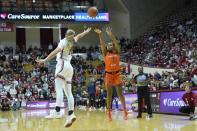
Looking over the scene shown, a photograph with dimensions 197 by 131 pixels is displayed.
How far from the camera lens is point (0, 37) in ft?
90.3

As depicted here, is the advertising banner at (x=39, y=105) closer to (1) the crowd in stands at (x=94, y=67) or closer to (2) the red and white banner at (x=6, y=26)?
(1) the crowd in stands at (x=94, y=67)

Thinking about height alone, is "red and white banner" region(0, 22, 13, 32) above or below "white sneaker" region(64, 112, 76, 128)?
above

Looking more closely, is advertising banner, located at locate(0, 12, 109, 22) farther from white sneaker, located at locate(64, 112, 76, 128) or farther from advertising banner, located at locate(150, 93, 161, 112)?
white sneaker, located at locate(64, 112, 76, 128)

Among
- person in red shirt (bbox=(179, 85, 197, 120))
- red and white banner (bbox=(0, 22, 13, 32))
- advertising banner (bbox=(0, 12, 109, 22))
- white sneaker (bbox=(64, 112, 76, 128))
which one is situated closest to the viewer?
white sneaker (bbox=(64, 112, 76, 128))

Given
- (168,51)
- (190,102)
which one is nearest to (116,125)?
(190,102)

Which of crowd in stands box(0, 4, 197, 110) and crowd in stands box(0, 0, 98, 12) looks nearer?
crowd in stands box(0, 4, 197, 110)

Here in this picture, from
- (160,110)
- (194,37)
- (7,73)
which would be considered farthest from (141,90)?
(7,73)

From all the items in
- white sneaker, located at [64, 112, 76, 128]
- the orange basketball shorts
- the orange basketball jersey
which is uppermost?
the orange basketball jersey

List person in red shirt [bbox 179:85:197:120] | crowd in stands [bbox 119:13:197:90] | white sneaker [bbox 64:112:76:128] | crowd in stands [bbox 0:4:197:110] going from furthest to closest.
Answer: crowd in stands [bbox 0:4:197:110], crowd in stands [bbox 119:13:197:90], person in red shirt [bbox 179:85:197:120], white sneaker [bbox 64:112:76:128]

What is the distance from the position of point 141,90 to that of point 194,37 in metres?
11.7

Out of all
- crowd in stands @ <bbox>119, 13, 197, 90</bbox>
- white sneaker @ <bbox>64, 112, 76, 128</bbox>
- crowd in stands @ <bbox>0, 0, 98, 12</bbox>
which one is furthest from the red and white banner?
white sneaker @ <bbox>64, 112, 76, 128</bbox>

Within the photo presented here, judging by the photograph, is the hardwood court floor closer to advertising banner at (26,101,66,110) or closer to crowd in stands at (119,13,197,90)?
crowd in stands at (119,13,197,90)

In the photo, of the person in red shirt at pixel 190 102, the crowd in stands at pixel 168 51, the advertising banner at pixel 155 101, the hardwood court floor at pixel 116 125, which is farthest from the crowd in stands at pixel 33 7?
the person in red shirt at pixel 190 102

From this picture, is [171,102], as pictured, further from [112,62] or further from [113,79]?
[112,62]
